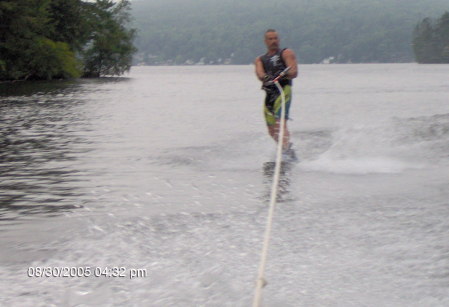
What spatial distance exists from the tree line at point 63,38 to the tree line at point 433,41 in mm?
90577

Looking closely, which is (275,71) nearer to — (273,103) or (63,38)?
(273,103)

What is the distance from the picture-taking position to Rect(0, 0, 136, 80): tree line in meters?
56.1

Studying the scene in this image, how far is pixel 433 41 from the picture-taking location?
167375 millimetres

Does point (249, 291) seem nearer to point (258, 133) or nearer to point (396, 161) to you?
point (396, 161)

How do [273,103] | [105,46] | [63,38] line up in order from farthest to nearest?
[105,46] → [63,38] → [273,103]

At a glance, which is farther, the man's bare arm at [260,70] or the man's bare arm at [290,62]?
the man's bare arm at [260,70]

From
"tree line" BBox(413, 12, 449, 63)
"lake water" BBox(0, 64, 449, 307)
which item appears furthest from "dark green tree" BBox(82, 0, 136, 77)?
"tree line" BBox(413, 12, 449, 63)

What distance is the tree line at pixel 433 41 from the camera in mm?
163750

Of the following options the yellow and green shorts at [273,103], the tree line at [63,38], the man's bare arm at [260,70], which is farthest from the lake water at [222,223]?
the tree line at [63,38]
